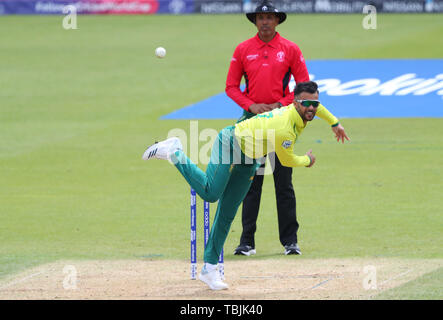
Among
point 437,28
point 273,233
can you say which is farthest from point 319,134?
point 437,28

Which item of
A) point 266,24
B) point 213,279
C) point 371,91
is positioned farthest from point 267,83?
point 371,91

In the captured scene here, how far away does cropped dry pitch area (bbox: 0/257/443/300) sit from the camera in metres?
7.35

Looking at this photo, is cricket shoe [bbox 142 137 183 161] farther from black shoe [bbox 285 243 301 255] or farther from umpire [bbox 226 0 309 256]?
black shoe [bbox 285 243 301 255]

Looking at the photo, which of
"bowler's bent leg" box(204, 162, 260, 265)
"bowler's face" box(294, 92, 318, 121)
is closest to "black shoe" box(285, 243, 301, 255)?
"bowler's bent leg" box(204, 162, 260, 265)

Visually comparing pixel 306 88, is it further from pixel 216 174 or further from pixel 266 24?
pixel 266 24

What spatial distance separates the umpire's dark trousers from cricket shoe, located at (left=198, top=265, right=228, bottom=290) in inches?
63.6

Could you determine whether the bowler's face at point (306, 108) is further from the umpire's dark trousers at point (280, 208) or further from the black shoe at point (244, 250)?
the black shoe at point (244, 250)

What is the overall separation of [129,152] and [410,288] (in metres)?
8.84

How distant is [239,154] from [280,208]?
5.85ft

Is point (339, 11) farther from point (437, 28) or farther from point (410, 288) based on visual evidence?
point (410, 288)

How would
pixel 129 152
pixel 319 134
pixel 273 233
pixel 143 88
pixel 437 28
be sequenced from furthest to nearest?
1. pixel 437 28
2. pixel 143 88
3. pixel 319 134
4. pixel 129 152
5. pixel 273 233

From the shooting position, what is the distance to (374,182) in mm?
12875

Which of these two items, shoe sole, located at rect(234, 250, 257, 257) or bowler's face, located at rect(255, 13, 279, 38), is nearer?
bowler's face, located at rect(255, 13, 279, 38)

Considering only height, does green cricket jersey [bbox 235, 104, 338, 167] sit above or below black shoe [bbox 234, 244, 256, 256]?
above
